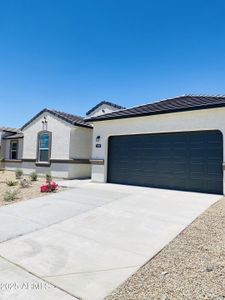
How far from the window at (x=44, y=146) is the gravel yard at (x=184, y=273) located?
12.9 meters

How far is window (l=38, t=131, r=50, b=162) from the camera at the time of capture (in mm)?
16062

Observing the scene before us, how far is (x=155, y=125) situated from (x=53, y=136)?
25.3 ft

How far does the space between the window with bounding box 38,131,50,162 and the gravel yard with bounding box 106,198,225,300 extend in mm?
12863

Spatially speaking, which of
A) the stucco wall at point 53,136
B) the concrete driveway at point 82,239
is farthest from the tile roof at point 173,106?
the concrete driveway at point 82,239

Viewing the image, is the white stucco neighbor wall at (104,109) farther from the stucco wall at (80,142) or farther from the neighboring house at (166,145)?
the neighboring house at (166,145)

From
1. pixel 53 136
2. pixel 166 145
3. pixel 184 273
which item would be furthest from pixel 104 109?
pixel 184 273

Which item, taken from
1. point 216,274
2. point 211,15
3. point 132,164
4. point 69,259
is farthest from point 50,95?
point 216,274

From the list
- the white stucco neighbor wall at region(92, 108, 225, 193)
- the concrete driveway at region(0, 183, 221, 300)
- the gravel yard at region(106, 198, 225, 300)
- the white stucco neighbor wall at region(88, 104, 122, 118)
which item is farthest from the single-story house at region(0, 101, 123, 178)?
the gravel yard at region(106, 198, 225, 300)

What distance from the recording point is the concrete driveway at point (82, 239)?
3.10 metres

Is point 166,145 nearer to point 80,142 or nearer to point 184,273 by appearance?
point 80,142

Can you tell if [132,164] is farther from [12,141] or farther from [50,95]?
[12,141]

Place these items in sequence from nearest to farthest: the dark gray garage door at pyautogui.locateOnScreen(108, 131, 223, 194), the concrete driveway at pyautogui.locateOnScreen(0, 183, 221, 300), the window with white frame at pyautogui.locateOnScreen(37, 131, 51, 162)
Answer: the concrete driveway at pyautogui.locateOnScreen(0, 183, 221, 300) → the dark gray garage door at pyautogui.locateOnScreen(108, 131, 223, 194) → the window with white frame at pyautogui.locateOnScreen(37, 131, 51, 162)

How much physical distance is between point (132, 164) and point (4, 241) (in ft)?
26.1

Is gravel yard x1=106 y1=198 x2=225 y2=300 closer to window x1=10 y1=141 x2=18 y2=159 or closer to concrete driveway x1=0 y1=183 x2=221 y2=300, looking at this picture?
concrete driveway x1=0 y1=183 x2=221 y2=300
